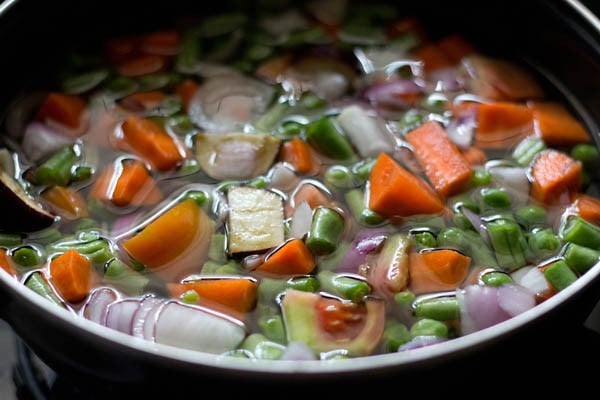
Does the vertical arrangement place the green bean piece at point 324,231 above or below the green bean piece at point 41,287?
above

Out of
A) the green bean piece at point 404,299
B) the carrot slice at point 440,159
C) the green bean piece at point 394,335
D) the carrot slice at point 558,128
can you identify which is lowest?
the green bean piece at point 394,335

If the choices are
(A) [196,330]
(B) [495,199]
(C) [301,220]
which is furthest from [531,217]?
(A) [196,330]

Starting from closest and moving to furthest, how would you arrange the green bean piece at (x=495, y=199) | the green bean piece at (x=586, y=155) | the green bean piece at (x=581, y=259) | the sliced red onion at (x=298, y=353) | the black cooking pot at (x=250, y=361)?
the black cooking pot at (x=250, y=361)
the sliced red onion at (x=298, y=353)
the green bean piece at (x=581, y=259)
the green bean piece at (x=495, y=199)
the green bean piece at (x=586, y=155)

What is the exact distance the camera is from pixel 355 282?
1.30 m

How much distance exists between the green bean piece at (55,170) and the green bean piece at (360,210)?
0.51 m

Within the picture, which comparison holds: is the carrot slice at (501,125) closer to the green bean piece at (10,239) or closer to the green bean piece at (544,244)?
the green bean piece at (544,244)

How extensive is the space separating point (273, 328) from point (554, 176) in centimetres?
63

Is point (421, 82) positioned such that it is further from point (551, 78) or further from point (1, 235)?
point (1, 235)

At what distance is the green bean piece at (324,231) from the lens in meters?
1.36

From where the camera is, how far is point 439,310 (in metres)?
1.28

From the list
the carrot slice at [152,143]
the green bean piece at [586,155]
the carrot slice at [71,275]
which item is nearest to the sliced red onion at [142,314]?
the carrot slice at [71,275]

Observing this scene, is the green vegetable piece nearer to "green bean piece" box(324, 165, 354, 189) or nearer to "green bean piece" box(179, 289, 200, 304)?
"green bean piece" box(324, 165, 354, 189)

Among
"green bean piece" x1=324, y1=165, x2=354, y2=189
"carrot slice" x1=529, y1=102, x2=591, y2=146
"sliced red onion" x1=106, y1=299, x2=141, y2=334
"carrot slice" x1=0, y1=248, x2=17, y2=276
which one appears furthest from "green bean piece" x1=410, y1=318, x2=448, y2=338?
"carrot slice" x1=0, y1=248, x2=17, y2=276

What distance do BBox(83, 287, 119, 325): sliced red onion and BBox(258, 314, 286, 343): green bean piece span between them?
0.24m
